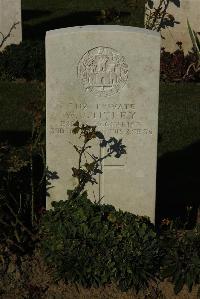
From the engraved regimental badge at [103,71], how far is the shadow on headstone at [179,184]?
4.53 ft

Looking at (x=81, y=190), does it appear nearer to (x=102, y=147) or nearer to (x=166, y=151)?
(x=102, y=147)

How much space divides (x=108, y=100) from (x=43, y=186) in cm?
153

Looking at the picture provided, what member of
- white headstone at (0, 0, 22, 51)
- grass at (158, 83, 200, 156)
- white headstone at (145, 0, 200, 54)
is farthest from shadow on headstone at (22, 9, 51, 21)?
grass at (158, 83, 200, 156)

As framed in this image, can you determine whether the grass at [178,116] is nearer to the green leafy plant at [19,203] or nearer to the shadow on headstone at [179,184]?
the shadow on headstone at [179,184]

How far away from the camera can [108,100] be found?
238 inches

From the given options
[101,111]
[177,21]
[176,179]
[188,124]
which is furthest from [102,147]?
[177,21]

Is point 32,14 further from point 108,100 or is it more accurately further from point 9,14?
point 108,100

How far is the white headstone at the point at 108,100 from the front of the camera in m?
5.87

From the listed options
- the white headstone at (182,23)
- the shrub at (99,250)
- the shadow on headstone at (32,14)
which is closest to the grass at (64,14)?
the shadow on headstone at (32,14)

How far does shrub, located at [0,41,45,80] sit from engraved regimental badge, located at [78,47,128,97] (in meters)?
5.48

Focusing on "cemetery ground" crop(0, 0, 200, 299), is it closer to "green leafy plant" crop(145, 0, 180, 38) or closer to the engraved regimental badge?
the engraved regimental badge

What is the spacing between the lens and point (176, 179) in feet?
26.5

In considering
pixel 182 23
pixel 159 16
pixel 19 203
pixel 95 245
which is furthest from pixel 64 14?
pixel 95 245

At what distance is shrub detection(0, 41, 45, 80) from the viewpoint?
1141 cm
